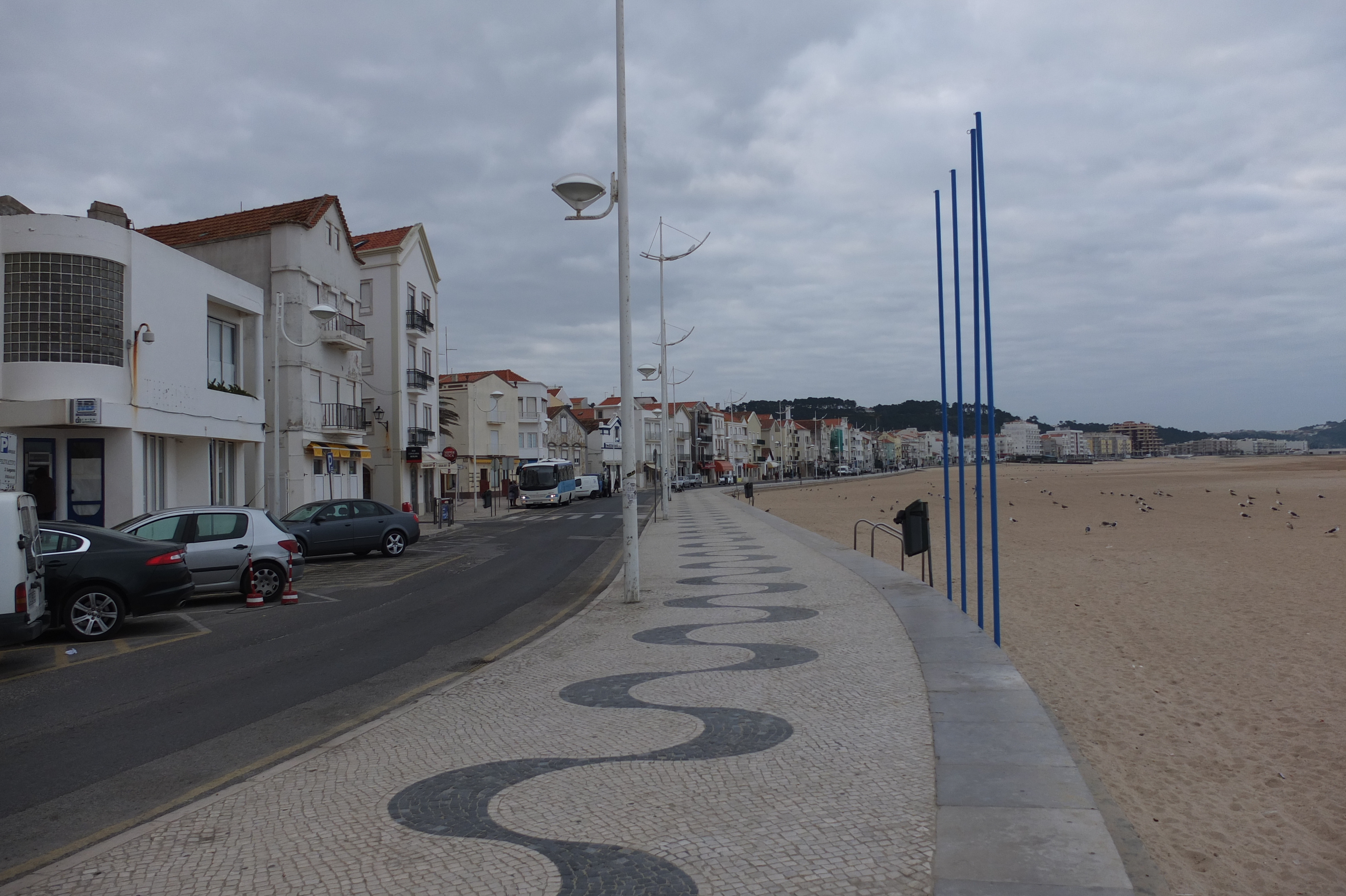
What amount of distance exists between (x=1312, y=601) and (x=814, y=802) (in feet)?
37.4

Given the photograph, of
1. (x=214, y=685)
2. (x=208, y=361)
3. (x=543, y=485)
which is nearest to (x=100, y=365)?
(x=208, y=361)

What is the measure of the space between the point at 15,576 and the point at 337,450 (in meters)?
27.1

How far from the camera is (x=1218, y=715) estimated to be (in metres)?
7.34

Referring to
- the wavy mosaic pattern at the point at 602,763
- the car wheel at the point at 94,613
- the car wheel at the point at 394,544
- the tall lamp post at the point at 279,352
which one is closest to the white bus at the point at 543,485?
the tall lamp post at the point at 279,352

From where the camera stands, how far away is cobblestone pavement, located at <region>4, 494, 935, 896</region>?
400cm

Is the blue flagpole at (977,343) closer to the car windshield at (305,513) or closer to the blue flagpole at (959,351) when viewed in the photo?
the blue flagpole at (959,351)

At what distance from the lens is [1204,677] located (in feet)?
28.4

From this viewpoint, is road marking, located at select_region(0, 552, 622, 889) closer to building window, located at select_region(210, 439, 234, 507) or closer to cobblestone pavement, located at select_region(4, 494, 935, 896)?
cobblestone pavement, located at select_region(4, 494, 935, 896)

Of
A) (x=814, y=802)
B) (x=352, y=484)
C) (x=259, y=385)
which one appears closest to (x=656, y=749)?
(x=814, y=802)

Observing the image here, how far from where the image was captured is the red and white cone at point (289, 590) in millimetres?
14555

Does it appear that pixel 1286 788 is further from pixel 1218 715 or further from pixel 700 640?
pixel 700 640

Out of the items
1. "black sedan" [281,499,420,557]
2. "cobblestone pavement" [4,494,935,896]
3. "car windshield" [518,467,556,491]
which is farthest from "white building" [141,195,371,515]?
"cobblestone pavement" [4,494,935,896]

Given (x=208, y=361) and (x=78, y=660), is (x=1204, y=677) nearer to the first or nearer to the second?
(x=78, y=660)

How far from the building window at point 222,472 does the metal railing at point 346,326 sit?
7827mm
